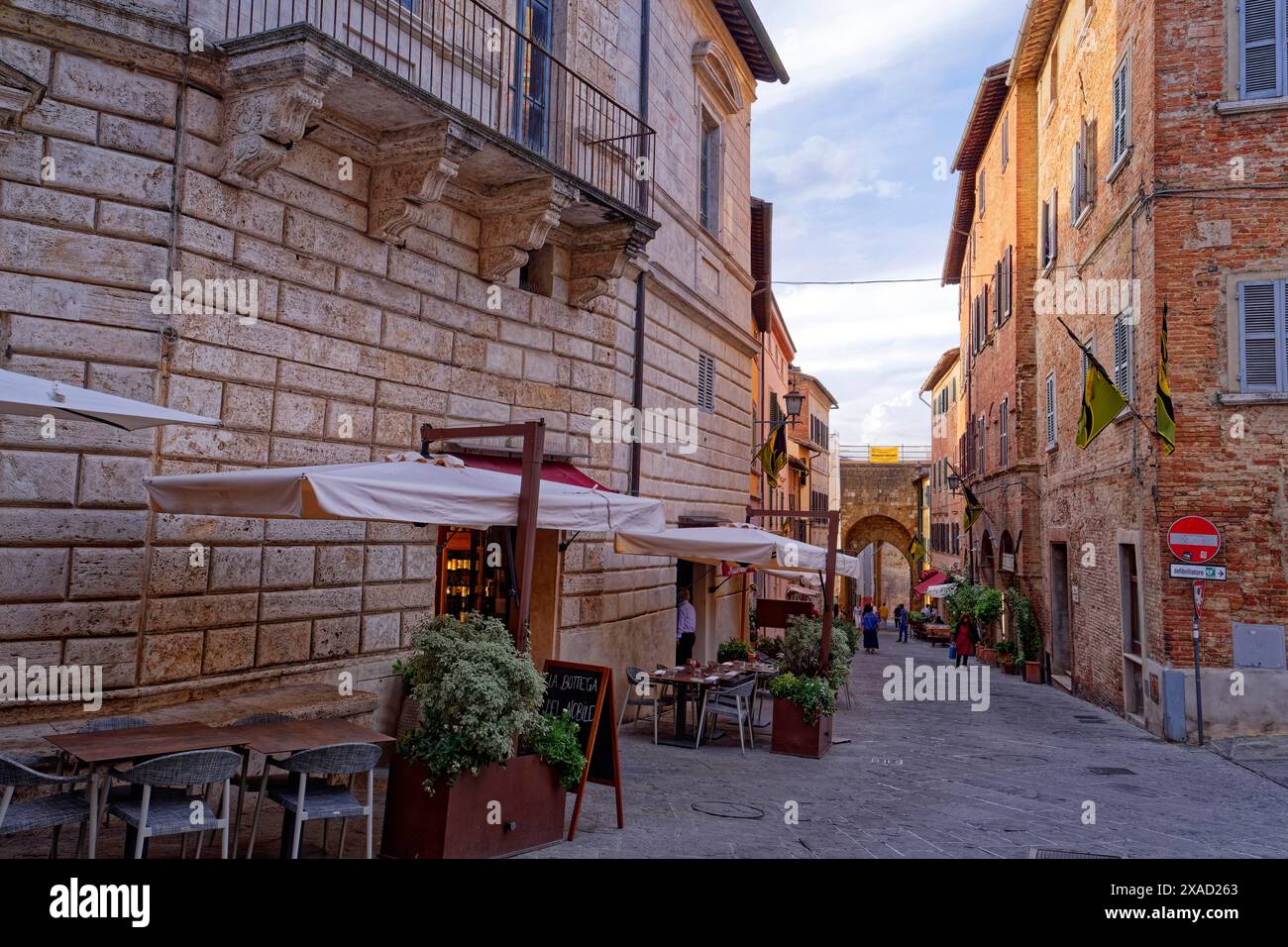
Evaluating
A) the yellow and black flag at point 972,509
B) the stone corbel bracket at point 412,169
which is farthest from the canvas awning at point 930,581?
the stone corbel bracket at point 412,169

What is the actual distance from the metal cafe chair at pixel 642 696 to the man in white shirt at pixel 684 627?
190 cm

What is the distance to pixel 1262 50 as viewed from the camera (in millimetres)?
12852

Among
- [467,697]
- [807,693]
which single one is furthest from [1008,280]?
[467,697]

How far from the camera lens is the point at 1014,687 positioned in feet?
67.2

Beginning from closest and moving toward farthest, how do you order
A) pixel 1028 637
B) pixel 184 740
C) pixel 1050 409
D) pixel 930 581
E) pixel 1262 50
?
1. pixel 184 740
2. pixel 1262 50
3. pixel 1050 409
4. pixel 1028 637
5. pixel 930 581

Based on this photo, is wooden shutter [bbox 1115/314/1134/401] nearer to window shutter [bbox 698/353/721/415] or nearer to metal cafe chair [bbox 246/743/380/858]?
window shutter [bbox 698/353/721/415]

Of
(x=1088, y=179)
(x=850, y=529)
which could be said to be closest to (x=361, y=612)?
(x=1088, y=179)

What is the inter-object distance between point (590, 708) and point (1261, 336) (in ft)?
34.6

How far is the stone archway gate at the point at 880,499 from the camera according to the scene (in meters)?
53.0

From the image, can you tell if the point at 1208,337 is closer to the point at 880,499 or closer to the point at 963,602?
the point at 963,602

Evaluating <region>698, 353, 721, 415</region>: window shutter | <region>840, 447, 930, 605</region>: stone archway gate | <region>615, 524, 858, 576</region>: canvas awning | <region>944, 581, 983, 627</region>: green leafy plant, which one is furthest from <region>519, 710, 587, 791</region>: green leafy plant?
<region>840, 447, 930, 605</region>: stone archway gate

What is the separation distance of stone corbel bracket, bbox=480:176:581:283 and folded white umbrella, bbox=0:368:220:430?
16.3ft

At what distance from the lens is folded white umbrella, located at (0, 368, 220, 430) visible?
4.97m

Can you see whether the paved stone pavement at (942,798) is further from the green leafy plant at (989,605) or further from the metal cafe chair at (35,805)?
the green leafy plant at (989,605)
